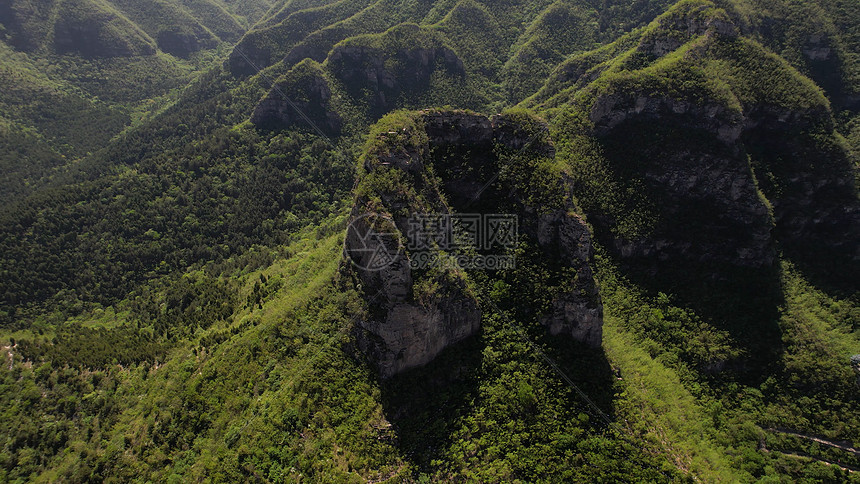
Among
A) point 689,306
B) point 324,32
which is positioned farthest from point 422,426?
point 324,32

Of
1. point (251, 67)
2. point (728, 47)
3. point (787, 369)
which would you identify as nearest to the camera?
point (787, 369)

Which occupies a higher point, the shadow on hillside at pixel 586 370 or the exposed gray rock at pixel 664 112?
the exposed gray rock at pixel 664 112

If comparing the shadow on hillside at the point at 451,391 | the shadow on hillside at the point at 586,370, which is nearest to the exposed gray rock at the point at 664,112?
the shadow on hillside at the point at 586,370

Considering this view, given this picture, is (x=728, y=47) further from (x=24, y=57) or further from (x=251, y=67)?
(x=24, y=57)

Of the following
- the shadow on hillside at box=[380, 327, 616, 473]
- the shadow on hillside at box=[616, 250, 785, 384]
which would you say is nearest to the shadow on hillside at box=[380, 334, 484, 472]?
the shadow on hillside at box=[380, 327, 616, 473]

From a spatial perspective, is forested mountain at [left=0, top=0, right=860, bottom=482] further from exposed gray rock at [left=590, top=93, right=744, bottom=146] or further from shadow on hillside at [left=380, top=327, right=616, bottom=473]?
exposed gray rock at [left=590, top=93, right=744, bottom=146]

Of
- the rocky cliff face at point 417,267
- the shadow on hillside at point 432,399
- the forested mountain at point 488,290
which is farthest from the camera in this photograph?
the forested mountain at point 488,290

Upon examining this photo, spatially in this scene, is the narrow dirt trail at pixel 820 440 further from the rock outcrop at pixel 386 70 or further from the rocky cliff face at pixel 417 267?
the rock outcrop at pixel 386 70

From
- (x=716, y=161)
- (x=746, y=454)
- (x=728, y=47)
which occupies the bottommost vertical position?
(x=746, y=454)
